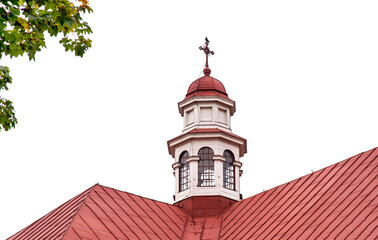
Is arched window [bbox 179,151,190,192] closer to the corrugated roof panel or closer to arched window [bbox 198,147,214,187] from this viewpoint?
arched window [bbox 198,147,214,187]

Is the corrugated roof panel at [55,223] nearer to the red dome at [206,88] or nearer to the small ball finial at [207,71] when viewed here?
the red dome at [206,88]

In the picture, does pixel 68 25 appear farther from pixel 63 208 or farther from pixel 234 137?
pixel 234 137

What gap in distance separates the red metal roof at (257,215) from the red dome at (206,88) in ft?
17.2

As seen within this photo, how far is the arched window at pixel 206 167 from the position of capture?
2636 centimetres

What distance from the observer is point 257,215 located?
22.8 metres

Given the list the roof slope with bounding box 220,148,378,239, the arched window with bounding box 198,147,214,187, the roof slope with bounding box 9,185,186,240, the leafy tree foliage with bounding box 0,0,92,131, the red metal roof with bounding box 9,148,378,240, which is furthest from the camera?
the arched window with bounding box 198,147,214,187

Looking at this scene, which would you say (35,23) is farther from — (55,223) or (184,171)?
(184,171)

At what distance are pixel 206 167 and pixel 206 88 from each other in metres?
3.57

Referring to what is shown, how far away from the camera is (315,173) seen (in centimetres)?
2289

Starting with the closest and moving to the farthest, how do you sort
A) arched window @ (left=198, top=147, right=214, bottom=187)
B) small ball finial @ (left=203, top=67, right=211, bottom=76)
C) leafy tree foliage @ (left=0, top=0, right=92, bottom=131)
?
leafy tree foliage @ (left=0, top=0, right=92, bottom=131), arched window @ (left=198, top=147, right=214, bottom=187), small ball finial @ (left=203, top=67, right=211, bottom=76)

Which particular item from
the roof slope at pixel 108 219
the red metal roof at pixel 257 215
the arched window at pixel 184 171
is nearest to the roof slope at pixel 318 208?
the red metal roof at pixel 257 215

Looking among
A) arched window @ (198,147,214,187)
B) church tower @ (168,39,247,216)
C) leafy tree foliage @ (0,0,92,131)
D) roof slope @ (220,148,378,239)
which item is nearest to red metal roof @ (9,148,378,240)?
roof slope @ (220,148,378,239)

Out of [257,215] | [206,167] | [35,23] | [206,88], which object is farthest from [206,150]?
[35,23]

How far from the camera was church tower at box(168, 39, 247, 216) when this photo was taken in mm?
25845
